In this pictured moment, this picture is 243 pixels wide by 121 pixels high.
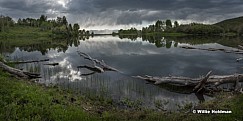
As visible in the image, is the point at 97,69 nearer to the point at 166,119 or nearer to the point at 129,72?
the point at 129,72

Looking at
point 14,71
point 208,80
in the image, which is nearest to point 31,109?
point 14,71

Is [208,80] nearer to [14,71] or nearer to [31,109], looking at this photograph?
[31,109]

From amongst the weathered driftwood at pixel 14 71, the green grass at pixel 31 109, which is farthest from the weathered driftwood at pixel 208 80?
the weathered driftwood at pixel 14 71

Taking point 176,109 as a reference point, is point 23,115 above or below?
above

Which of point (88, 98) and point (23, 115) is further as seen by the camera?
point (88, 98)

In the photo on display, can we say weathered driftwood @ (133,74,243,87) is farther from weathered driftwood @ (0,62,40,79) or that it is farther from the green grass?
weathered driftwood @ (0,62,40,79)

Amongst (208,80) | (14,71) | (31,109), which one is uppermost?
(14,71)

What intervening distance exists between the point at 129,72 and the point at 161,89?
9.75 metres

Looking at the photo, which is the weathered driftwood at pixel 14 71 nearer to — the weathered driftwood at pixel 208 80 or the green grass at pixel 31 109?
the green grass at pixel 31 109

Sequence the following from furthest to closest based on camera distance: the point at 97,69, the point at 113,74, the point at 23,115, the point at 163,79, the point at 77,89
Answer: the point at 97,69 < the point at 113,74 < the point at 163,79 < the point at 77,89 < the point at 23,115

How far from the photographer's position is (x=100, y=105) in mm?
17312

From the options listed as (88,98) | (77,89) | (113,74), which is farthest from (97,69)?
(88,98)

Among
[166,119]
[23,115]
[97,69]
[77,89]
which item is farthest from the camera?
[97,69]

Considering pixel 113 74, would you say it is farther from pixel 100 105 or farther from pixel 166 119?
pixel 166 119
